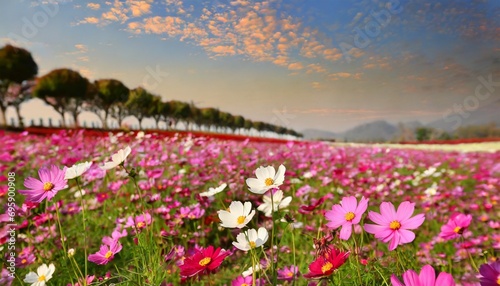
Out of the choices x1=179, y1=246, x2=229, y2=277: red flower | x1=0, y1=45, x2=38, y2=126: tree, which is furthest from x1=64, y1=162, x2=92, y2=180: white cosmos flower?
x1=0, y1=45, x2=38, y2=126: tree

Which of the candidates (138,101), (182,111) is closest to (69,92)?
(138,101)

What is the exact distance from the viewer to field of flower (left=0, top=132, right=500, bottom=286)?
95 centimetres

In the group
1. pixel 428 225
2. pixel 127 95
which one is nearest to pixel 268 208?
pixel 428 225

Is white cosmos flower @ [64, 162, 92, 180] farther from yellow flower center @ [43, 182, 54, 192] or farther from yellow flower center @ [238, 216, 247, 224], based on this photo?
yellow flower center @ [238, 216, 247, 224]

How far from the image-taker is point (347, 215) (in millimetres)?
947

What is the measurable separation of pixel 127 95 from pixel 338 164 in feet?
86.1

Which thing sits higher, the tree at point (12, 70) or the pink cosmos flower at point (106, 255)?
the tree at point (12, 70)

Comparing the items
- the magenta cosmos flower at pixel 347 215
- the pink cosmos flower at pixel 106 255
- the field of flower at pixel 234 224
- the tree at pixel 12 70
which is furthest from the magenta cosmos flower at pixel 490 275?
the tree at pixel 12 70

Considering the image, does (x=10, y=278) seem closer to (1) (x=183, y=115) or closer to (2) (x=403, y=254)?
(2) (x=403, y=254)

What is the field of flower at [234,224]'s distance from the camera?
952 mm

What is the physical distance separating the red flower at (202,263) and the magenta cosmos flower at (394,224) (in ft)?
1.21

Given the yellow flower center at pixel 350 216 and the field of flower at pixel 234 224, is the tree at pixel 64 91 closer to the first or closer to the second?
the field of flower at pixel 234 224

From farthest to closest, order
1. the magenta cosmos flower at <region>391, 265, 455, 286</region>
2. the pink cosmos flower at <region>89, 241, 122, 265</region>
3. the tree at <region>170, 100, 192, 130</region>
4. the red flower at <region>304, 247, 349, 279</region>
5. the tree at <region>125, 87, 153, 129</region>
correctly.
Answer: the tree at <region>170, 100, 192, 130</region>
the tree at <region>125, 87, 153, 129</region>
the pink cosmos flower at <region>89, 241, 122, 265</region>
the red flower at <region>304, 247, 349, 279</region>
the magenta cosmos flower at <region>391, 265, 455, 286</region>

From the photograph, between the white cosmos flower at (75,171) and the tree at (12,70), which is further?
the tree at (12,70)
